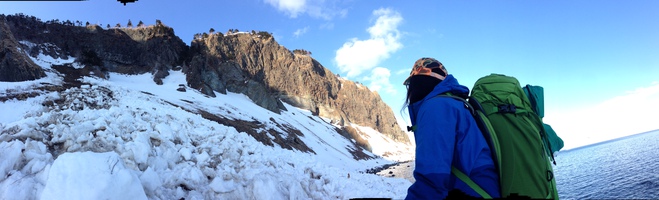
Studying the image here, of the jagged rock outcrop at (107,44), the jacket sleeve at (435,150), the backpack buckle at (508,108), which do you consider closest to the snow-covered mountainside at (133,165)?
the jacket sleeve at (435,150)

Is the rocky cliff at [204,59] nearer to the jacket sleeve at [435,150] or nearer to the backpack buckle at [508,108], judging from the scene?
the jacket sleeve at [435,150]

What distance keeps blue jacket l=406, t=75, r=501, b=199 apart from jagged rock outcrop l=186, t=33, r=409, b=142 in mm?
47598

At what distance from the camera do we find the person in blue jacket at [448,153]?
2.20 meters

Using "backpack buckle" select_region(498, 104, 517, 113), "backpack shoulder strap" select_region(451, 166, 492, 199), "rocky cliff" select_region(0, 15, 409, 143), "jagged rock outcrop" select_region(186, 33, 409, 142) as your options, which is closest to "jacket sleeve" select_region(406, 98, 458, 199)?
"backpack shoulder strap" select_region(451, 166, 492, 199)

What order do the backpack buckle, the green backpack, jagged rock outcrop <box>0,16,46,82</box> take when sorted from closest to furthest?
the green backpack → the backpack buckle → jagged rock outcrop <box>0,16,46,82</box>

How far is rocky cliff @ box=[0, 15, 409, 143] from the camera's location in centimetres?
5016

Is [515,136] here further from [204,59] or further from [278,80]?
[278,80]

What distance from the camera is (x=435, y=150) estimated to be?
224 centimetres

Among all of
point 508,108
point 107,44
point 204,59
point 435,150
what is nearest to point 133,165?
point 435,150

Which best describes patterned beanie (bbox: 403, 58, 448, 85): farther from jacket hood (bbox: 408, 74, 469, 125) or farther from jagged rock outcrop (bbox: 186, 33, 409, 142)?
jagged rock outcrop (bbox: 186, 33, 409, 142)

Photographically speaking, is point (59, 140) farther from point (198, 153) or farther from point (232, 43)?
point (232, 43)

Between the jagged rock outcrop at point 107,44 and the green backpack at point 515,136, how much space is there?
59408mm

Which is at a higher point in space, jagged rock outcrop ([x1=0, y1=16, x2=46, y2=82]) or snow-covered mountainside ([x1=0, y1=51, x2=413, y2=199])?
jagged rock outcrop ([x1=0, y1=16, x2=46, y2=82])

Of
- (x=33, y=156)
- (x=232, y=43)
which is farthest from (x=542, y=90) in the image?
(x=232, y=43)
